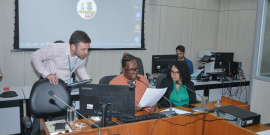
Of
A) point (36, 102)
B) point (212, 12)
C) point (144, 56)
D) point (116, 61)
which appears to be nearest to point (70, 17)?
point (116, 61)

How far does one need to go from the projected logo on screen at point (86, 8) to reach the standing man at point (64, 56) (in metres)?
1.53

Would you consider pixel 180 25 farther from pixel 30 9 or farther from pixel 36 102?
pixel 36 102

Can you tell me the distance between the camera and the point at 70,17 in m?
3.97

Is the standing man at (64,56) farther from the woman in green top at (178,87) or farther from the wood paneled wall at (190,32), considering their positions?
the wood paneled wall at (190,32)

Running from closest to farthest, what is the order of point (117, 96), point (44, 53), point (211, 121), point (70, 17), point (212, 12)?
point (117, 96)
point (211, 121)
point (44, 53)
point (70, 17)
point (212, 12)

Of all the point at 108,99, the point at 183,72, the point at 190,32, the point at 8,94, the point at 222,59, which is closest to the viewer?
the point at 108,99

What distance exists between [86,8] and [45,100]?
2385 millimetres

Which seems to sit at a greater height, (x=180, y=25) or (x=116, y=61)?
(x=180, y=25)

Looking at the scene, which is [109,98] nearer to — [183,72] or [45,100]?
[45,100]

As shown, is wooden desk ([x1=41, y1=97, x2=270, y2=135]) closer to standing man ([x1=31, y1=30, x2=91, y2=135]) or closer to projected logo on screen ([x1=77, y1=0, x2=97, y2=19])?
standing man ([x1=31, y1=30, x2=91, y2=135])

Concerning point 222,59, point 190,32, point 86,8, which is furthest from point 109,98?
point 190,32

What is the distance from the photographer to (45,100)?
2.19m

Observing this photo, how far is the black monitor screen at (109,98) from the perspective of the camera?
176cm

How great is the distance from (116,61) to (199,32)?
240cm
